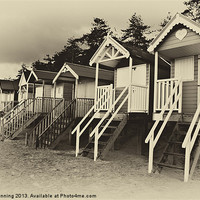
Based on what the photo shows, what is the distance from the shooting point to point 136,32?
3388 cm

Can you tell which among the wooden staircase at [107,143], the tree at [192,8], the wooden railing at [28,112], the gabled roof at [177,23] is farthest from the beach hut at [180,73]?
the tree at [192,8]

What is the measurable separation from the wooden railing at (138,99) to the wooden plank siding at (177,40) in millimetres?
1894

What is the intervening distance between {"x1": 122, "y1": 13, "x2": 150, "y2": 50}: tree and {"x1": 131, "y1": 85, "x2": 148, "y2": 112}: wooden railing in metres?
23.3

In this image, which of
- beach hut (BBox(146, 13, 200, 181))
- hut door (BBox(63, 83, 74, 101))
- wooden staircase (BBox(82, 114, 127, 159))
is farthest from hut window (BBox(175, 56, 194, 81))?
hut door (BBox(63, 83, 74, 101))

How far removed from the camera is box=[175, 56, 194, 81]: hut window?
30.9ft

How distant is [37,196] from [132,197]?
2.00 metres

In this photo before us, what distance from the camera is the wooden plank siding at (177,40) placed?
8273 millimetres

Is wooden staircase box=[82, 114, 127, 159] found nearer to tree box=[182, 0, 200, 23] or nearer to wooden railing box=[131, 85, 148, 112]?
wooden railing box=[131, 85, 148, 112]

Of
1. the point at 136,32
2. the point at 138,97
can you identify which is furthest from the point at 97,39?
the point at 138,97

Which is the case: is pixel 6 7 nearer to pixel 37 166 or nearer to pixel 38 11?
pixel 38 11

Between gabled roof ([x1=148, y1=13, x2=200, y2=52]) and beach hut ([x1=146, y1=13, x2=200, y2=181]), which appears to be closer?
gabled roof ([x1=148, y1=13, x2=200, y2=52])

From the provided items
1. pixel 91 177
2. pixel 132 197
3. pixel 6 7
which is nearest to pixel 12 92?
pixel 6 7

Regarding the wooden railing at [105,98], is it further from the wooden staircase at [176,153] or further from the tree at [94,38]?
the tree at [94,38]

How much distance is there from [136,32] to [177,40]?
26276 mm
